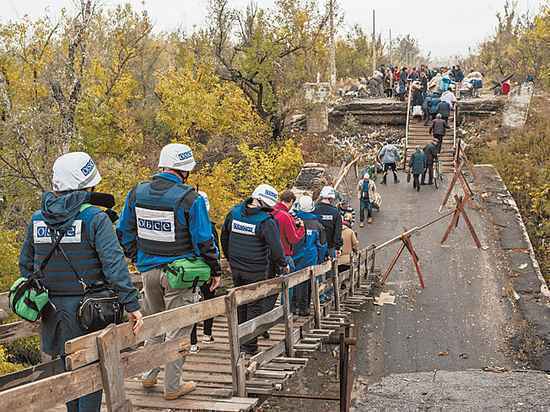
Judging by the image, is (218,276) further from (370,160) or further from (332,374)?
(370,160)

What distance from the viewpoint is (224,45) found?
33.8 metres

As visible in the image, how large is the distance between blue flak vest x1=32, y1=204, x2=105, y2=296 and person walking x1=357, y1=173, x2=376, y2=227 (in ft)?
46.5

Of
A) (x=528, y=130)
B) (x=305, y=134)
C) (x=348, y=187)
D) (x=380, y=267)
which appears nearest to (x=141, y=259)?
(x=380, y=267)

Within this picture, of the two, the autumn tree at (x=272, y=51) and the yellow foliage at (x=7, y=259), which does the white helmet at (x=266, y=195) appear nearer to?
the yellow foliage at (x=7, y=259)

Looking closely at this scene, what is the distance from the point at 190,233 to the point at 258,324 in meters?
1.65

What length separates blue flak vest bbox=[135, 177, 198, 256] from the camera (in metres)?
5.57

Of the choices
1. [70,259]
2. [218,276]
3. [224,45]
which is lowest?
[218,276]

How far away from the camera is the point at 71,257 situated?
454 centimetres

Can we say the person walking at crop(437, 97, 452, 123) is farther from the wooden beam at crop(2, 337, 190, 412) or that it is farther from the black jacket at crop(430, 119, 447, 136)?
the wooden beam at crop(2, 337, 190, 412)

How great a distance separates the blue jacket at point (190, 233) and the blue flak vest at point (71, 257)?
1104 millimetres

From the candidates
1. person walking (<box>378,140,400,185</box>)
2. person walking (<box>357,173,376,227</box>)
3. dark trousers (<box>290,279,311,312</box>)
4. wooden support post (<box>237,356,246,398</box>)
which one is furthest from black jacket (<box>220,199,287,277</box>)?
person walking (<box>378,140,400,185</box>)

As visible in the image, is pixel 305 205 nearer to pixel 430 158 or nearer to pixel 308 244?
pixel 308 244

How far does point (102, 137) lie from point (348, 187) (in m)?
12.7

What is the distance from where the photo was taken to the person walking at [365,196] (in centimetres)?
1841
